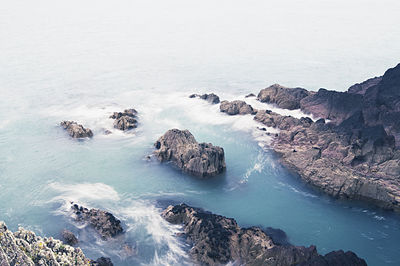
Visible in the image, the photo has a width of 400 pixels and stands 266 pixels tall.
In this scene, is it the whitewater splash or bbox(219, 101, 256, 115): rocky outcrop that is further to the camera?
bbox(219, 101, 256, 115): rocky outcrop

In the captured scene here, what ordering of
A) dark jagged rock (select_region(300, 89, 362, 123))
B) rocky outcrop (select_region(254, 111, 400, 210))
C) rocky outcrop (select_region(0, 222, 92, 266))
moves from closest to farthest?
rocky outcrop (select_region(0, 222, 92, 266)), rocky outcrop (select_region(254, 111, 400, 210)), dark jagged rock (select_region(300, 89, 362, 123))

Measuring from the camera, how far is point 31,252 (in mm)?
30547

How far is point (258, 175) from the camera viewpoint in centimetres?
5750

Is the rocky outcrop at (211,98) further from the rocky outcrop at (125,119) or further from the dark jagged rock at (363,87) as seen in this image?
the dark jagged rock at (363,87)

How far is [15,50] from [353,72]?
95171mm

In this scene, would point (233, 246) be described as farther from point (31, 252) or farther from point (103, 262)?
point (31, 252)

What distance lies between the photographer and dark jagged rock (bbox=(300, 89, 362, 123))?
68.4m

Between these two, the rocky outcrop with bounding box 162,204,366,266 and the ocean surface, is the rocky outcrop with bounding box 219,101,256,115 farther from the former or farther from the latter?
the rocky outcrop with bounding box 162,204,366,266

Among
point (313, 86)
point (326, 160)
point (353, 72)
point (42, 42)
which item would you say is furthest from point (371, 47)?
point (42, 42)

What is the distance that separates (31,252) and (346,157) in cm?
4330

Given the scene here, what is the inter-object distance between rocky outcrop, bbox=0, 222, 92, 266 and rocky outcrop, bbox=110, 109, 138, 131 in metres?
36.3

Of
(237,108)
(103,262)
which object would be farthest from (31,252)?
(237,108)

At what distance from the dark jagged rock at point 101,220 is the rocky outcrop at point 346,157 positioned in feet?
86.5

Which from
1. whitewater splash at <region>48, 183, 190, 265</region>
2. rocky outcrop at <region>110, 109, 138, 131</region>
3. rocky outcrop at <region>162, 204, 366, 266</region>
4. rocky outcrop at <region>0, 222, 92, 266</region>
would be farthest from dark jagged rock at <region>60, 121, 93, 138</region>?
rocky outcrop at <region>0, 222, 92, 266</region>
